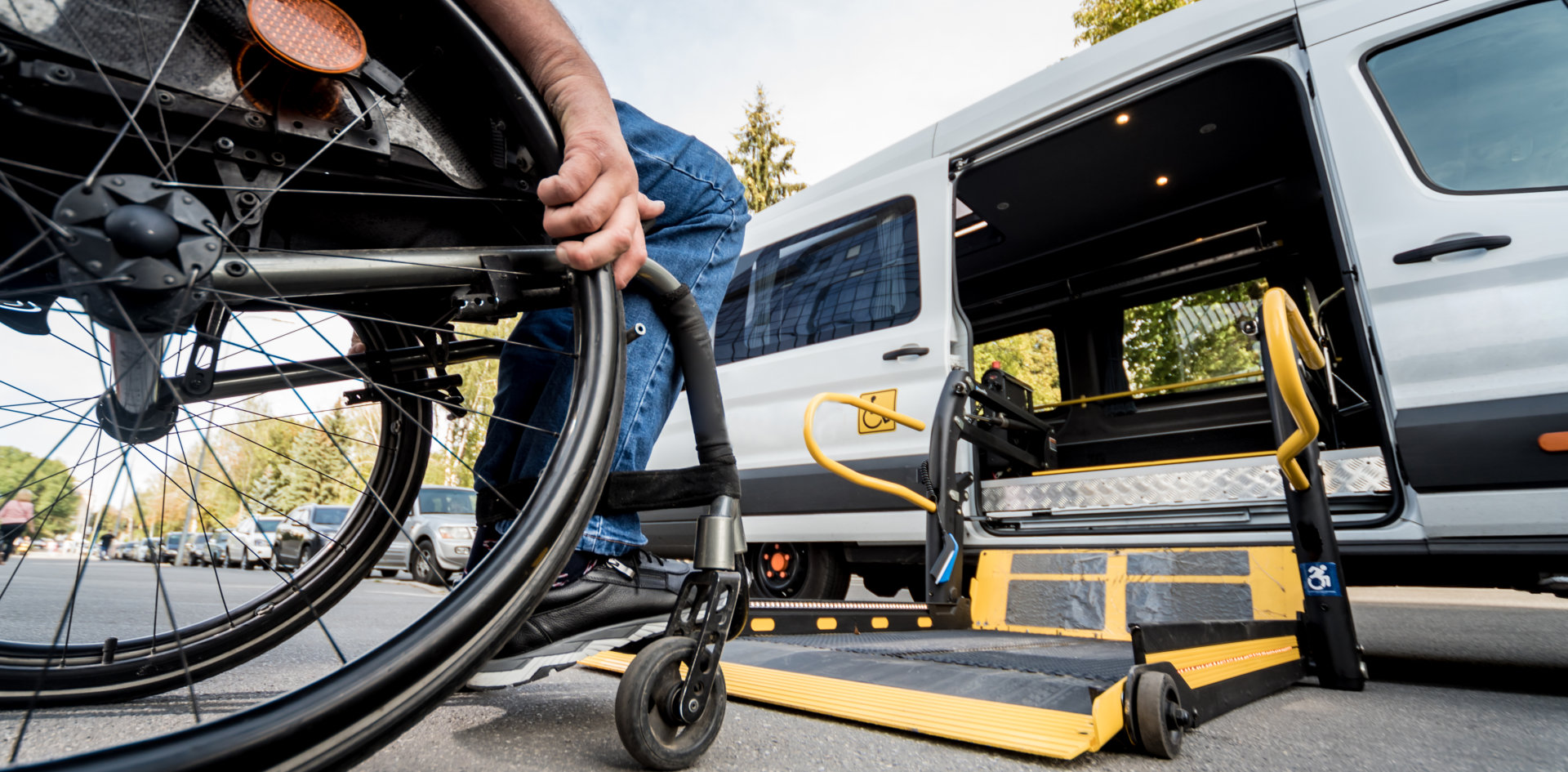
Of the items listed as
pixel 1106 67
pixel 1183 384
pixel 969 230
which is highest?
pixel 969 230

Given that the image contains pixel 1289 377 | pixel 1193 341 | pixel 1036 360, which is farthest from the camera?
pixel 1036 360

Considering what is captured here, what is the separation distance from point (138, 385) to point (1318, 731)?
199 cm

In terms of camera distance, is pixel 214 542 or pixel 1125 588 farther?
pixel 1125 588

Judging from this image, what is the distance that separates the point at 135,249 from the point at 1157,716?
142 centimetres

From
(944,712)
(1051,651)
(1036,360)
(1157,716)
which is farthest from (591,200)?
(1036,360)


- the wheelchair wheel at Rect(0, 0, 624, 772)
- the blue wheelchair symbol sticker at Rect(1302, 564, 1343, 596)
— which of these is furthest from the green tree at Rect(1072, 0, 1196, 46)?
the wheelchair wheel at Rect(0, 0, 624, 772)

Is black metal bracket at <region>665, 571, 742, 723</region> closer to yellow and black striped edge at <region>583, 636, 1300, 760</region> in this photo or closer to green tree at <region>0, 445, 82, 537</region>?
yellow and black striped edge at <region>583, 636, 1300, 760</region>

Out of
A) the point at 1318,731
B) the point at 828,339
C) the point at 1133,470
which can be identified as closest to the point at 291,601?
the point at 1318,731

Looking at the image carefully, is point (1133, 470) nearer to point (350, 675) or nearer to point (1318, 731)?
point (1318, 731)

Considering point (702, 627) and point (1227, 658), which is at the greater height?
point (702, 627)

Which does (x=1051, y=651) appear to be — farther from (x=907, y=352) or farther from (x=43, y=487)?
(x=43, y=487)

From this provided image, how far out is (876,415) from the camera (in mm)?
3346

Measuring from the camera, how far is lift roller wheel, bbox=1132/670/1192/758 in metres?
1.18

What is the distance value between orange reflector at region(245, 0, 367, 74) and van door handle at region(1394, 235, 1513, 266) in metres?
2.63
